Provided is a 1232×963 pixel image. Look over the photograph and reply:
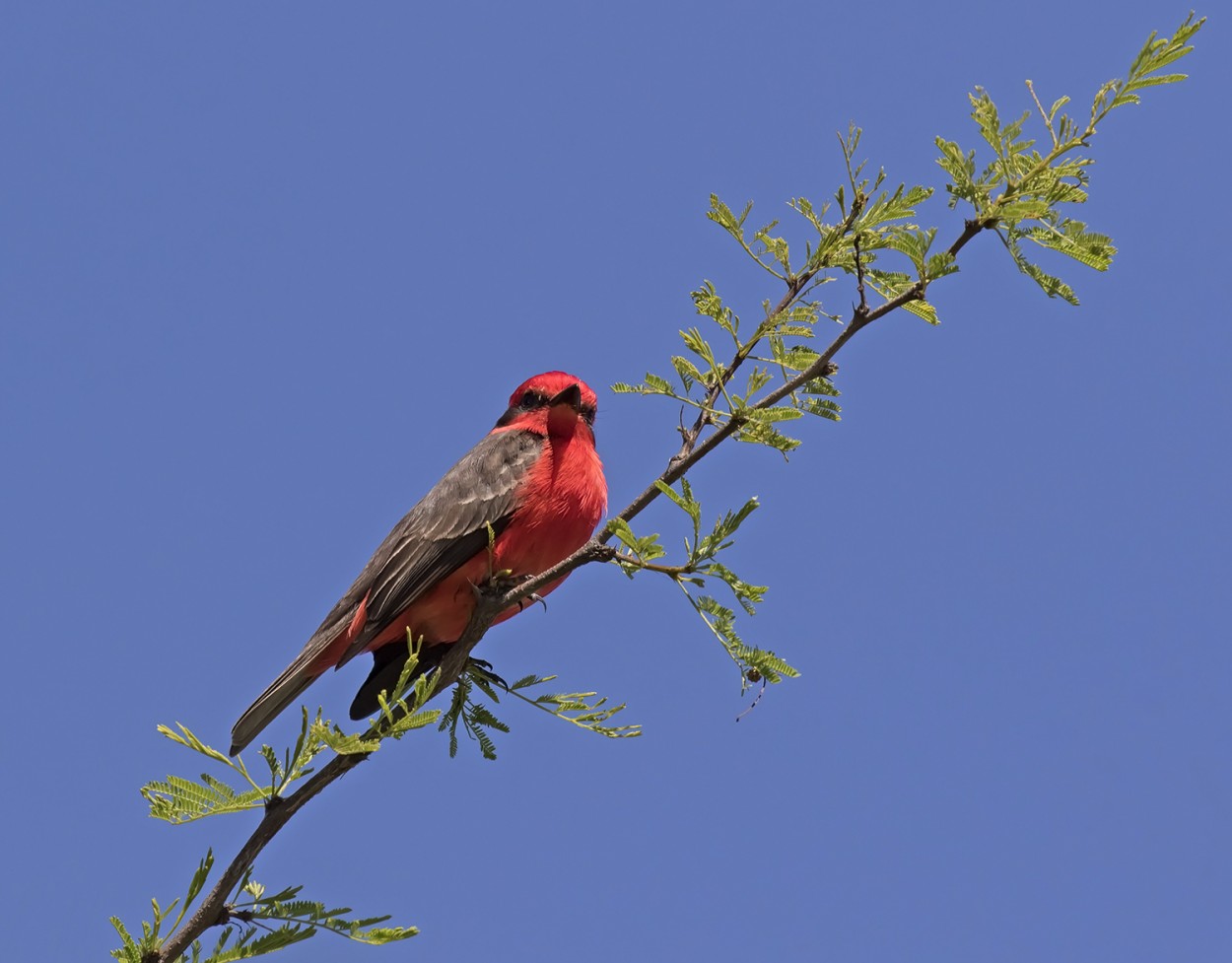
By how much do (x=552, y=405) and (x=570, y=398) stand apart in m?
0.12

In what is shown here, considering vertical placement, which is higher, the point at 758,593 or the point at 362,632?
the point at 362,632

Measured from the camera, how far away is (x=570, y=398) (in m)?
6.17

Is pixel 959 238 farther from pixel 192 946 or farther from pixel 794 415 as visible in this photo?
pixel 192 946

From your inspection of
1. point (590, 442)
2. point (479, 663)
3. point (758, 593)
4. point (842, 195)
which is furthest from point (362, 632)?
point (842, 195)

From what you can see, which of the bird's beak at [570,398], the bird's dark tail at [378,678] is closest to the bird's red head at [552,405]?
the bird's beak at [570,398]

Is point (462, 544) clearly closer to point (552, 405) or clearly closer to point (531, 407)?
point (552, 405)

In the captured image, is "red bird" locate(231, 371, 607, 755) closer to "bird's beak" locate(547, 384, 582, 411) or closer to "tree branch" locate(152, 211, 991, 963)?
"bird's beak" locate(547, 384, 582, 411)

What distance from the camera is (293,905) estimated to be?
3703 mm

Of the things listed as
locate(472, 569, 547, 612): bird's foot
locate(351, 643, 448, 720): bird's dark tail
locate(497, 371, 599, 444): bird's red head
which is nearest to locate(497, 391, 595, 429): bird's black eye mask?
locate(497, 371, 599, 444): bird's red head

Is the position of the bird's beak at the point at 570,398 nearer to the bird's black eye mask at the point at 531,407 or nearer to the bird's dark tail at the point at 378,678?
the bird's black eye mask at the point at 531,407

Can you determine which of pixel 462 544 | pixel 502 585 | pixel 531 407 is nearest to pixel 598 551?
pixel 502 585

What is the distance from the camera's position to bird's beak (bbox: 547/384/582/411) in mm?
6109

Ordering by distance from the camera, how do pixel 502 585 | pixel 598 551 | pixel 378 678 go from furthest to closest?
pixel 378 678 < pixel 502 585 < pixel 598 551

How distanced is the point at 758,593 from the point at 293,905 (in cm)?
161
